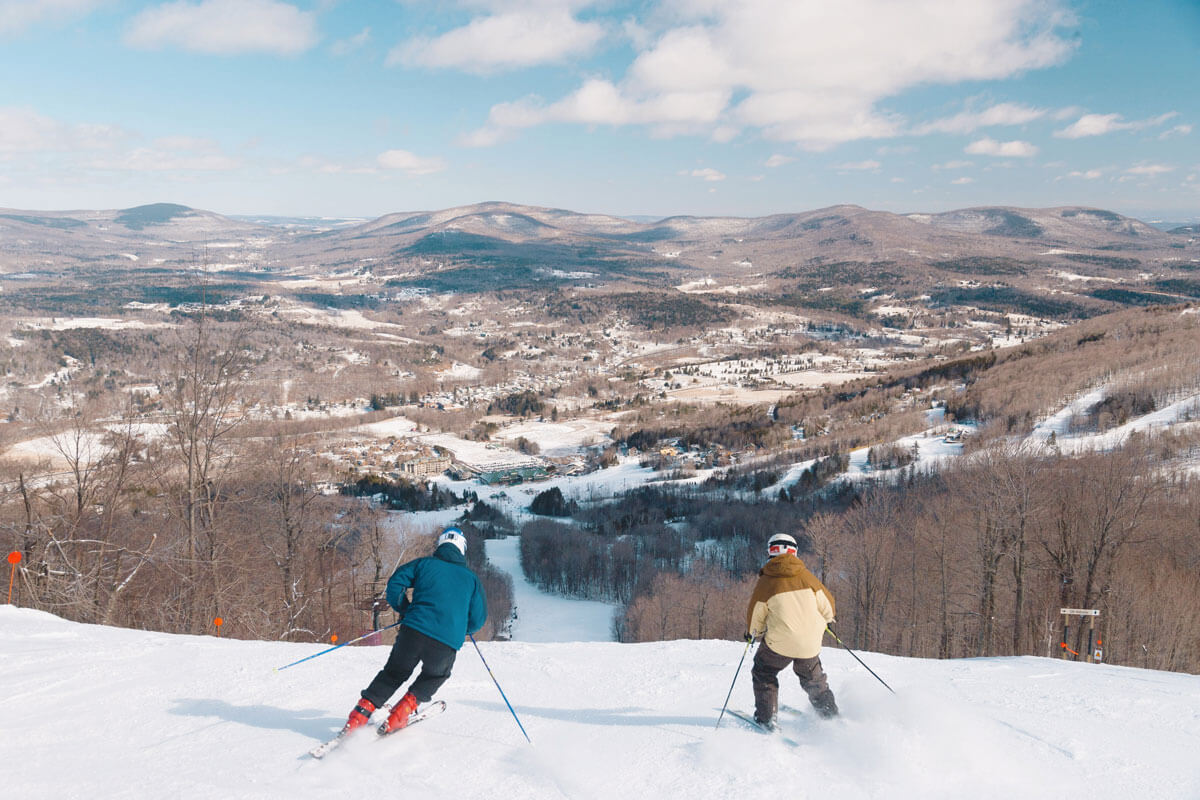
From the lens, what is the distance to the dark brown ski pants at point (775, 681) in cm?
518

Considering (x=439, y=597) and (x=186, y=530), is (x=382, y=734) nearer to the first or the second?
(x=439, y=597)

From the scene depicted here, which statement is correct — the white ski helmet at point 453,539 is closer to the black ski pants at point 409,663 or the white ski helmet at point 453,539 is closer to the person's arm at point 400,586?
the person's arm at point 400,586

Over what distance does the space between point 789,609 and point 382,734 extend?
3.18 metres

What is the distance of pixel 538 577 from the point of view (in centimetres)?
5244

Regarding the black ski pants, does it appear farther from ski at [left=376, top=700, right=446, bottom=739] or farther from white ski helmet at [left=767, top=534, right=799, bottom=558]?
white ski helmet at [left=767, top=534, right=799, bottom=558]

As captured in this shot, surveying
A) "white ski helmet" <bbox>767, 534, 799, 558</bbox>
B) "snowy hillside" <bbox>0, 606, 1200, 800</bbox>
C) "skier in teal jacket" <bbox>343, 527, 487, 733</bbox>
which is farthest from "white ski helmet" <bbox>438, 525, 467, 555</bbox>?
"white ski helmet" <bbox>767, 534, 799, 558</bbox>

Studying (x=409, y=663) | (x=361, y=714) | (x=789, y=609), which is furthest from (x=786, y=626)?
(x=361, y=714)

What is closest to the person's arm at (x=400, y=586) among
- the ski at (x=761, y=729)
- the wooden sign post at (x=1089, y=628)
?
the ski at (x=761, y=729)

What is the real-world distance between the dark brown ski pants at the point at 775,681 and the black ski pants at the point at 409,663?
2405 millimetres

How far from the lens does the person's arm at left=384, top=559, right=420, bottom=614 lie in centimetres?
478

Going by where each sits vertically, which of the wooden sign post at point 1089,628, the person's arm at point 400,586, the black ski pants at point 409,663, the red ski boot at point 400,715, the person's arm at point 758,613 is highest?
the person's arm at point 400,586

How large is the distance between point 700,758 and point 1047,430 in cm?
6776

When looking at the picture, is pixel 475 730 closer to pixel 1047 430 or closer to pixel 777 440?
pixel 1047 430

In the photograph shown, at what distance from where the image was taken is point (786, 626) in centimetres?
509
